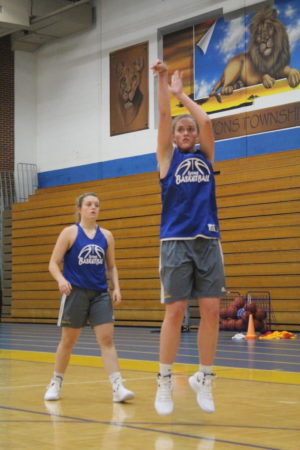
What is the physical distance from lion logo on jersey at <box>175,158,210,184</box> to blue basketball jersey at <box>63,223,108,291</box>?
1.37m

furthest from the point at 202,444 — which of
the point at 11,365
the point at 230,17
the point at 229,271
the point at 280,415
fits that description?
the point at 230,17

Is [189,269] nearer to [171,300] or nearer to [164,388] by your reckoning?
[171,300]

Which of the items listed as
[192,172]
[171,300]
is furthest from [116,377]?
[192,172]

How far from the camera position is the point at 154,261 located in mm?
16828

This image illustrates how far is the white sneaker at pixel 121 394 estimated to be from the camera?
5574mm

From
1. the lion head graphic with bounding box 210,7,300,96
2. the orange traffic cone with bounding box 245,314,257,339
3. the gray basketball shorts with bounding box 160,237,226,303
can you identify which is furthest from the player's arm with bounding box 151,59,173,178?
the lion head graphic with bounding box 210,7,300,96

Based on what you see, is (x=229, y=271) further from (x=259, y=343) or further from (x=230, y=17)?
(x=230, y=17)

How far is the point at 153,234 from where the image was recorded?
17.0m

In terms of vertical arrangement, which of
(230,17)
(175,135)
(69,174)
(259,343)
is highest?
(230,17)

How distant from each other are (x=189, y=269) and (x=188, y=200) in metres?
0.42

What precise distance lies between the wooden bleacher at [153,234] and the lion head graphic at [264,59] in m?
1.77

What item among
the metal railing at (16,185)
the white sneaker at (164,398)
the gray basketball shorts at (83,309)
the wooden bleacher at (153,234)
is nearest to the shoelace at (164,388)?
the white sneaker at (164,398)

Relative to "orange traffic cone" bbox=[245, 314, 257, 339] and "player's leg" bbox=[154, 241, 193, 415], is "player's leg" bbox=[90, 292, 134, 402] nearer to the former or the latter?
A: "player's leg" bbox=[154, 241, 193, 415]

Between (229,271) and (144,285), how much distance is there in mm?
2456
